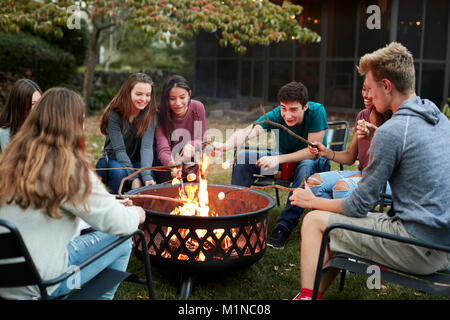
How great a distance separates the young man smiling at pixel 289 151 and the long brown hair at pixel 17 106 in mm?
1563

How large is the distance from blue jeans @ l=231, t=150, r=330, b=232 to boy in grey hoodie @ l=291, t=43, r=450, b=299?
4.86ft

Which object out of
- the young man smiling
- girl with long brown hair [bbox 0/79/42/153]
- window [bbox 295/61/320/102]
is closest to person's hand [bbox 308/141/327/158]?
the young man smiling

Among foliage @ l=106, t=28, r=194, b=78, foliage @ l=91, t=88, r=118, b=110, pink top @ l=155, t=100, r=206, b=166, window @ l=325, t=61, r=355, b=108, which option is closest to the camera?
pink top @ l=155, t=100, r=206, b=166

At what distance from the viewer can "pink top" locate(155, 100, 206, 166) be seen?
14.3ft

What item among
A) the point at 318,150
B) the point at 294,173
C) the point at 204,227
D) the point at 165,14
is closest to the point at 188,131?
the point at 294,173

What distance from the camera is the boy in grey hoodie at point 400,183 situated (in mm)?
2146

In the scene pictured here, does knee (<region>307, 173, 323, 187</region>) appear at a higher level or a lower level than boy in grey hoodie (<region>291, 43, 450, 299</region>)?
lower

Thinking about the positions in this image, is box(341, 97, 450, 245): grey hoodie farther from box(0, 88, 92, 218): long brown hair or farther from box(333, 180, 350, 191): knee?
box(0, 88, 92, 218): long brown hair

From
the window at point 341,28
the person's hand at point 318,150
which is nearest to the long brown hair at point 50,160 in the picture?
the person's hand at point 318,150

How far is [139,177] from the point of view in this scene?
13.6ft

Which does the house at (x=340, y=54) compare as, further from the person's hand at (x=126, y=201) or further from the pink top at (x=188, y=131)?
the person's hand at (x=126, y=201)

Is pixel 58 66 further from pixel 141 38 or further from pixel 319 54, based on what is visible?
pixel 141 38
